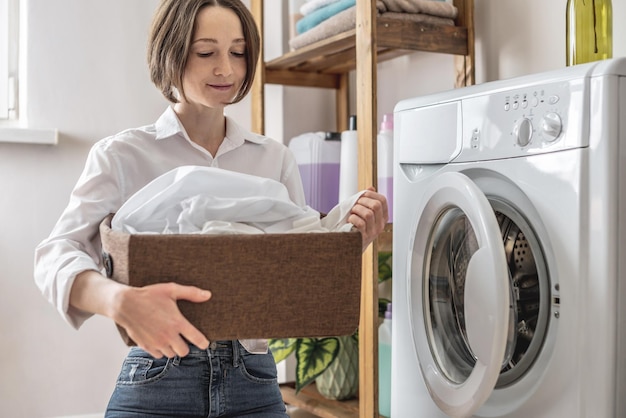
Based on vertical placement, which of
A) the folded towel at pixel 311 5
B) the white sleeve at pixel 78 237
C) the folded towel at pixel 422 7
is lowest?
the white sleeve at pixel 78 237

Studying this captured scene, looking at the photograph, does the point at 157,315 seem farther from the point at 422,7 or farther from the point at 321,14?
the point at 321,14

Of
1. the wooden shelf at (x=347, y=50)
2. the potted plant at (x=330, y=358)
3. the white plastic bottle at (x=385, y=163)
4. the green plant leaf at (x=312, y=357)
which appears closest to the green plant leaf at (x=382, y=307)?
the potted plant at (x=330, y=358)

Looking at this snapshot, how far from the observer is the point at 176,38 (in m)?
1.17

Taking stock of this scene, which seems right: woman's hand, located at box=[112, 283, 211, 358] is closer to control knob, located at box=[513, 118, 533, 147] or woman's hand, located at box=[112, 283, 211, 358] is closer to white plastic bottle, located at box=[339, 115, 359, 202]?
control knob, located at box=[513, 118, 533, 147]

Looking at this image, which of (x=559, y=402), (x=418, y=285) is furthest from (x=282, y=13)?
(x=559, y=402)

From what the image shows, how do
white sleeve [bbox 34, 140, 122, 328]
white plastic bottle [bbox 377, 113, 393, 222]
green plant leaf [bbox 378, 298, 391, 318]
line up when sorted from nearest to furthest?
white sleeve [bbox 34, 140, 122, 328] → white plastic bottle [bbox 377, 113, 393, 222] → green plant leaf [bbox 378, 298, 391, 318]

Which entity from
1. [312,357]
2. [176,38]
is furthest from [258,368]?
[312,357]

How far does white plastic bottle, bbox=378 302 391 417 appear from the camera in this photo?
1982 millimetres

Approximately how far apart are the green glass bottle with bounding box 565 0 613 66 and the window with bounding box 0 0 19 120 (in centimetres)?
164

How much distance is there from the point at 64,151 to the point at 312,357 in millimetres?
970

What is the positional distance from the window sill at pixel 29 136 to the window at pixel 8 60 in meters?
0.15

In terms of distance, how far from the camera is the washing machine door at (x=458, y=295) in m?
1.19

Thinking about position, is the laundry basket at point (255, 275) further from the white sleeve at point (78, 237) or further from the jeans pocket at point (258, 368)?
the jeans pocket at point (258, 368)

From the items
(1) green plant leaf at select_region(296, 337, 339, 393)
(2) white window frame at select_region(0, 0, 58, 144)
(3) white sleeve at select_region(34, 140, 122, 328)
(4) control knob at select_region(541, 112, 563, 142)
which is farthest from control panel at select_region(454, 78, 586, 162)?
(2) white window frame at select_region(0, 0, 58, 144)
